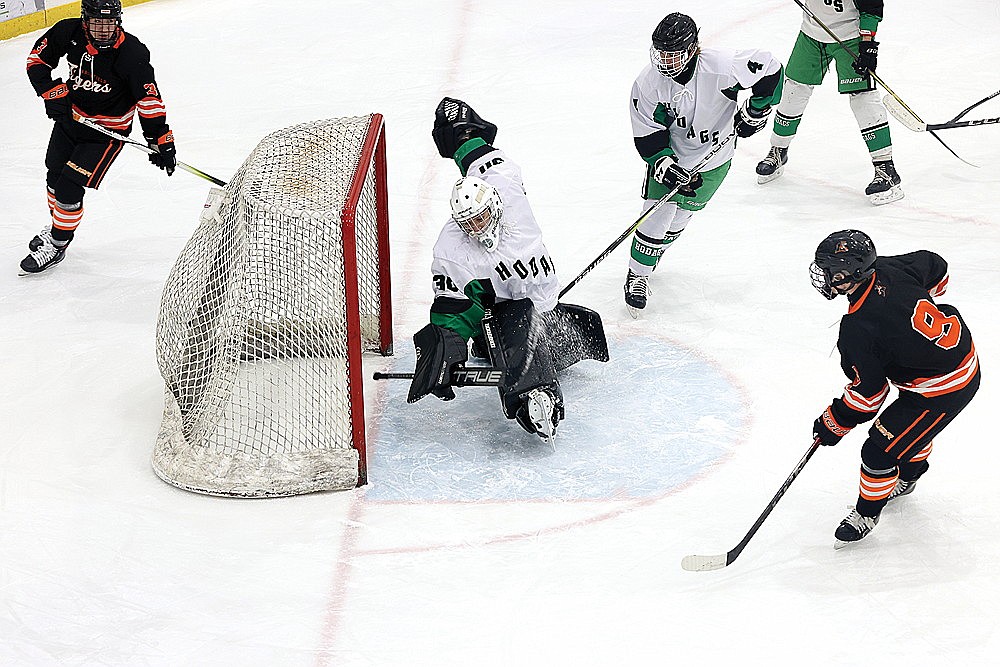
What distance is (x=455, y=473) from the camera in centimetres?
340

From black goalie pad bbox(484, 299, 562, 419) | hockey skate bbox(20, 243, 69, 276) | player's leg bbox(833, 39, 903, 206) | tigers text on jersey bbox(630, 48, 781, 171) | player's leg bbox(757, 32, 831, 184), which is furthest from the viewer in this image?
player's leg bbox(757, 32, 831, 184)

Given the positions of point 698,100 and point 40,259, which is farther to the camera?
point 40,259

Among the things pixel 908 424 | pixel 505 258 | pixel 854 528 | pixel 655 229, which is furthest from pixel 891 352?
pixel 655 229

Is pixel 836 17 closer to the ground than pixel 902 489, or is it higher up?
higher up

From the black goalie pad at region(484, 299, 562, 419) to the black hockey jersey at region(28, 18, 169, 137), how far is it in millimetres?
1731

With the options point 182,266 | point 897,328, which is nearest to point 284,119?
point 182,266

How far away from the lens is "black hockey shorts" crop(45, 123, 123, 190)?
4.53 metres

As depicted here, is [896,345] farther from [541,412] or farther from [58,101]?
[58,101]

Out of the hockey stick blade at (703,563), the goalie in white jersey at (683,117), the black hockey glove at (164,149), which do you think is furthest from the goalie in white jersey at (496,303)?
the black hockey glove at (164,149)

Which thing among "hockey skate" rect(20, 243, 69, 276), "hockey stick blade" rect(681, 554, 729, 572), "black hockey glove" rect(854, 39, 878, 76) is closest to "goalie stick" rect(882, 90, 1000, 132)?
"black hockey glove" rect(854, 39, 878, 76)

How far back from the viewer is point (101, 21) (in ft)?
13.8

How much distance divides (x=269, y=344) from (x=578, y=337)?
102 cm

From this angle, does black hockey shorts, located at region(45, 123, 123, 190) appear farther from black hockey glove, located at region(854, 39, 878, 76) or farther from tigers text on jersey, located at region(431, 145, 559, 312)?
black hockey glove, located at region(854, 39, 878, 76)

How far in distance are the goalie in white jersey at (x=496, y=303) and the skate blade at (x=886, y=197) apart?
7.06 ft
